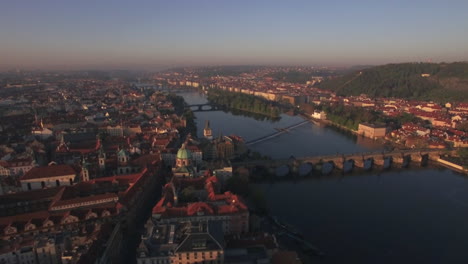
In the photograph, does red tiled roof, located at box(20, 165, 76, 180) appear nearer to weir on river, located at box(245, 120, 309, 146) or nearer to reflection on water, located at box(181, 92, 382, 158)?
reflection on water, located at box(181, 92, 382, 158)

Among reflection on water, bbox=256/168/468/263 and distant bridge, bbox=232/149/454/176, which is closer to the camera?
reflection on water, bbox=256/168/468/263

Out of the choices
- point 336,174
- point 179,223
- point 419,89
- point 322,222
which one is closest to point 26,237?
point 179,223

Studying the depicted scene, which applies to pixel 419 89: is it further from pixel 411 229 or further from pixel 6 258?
pixel 6 258

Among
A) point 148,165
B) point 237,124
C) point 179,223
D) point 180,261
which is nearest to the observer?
point 180,261

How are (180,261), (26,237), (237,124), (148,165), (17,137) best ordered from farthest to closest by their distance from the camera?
(237,124) → (17,137) → (148,165) → (26,237) → (180,261)

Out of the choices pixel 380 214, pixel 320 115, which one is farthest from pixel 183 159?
pixel 320 115

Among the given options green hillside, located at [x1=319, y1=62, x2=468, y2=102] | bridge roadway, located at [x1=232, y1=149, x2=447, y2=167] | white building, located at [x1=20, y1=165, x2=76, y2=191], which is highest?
green hillside, located at [x1=319, y1=62, x2=468, y2=102]

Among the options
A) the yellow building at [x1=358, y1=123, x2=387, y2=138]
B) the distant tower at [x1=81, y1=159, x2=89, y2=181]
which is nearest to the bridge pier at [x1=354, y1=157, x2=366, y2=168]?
the yellow building at [x1=358, y1=123, x2=387, y2=138]
